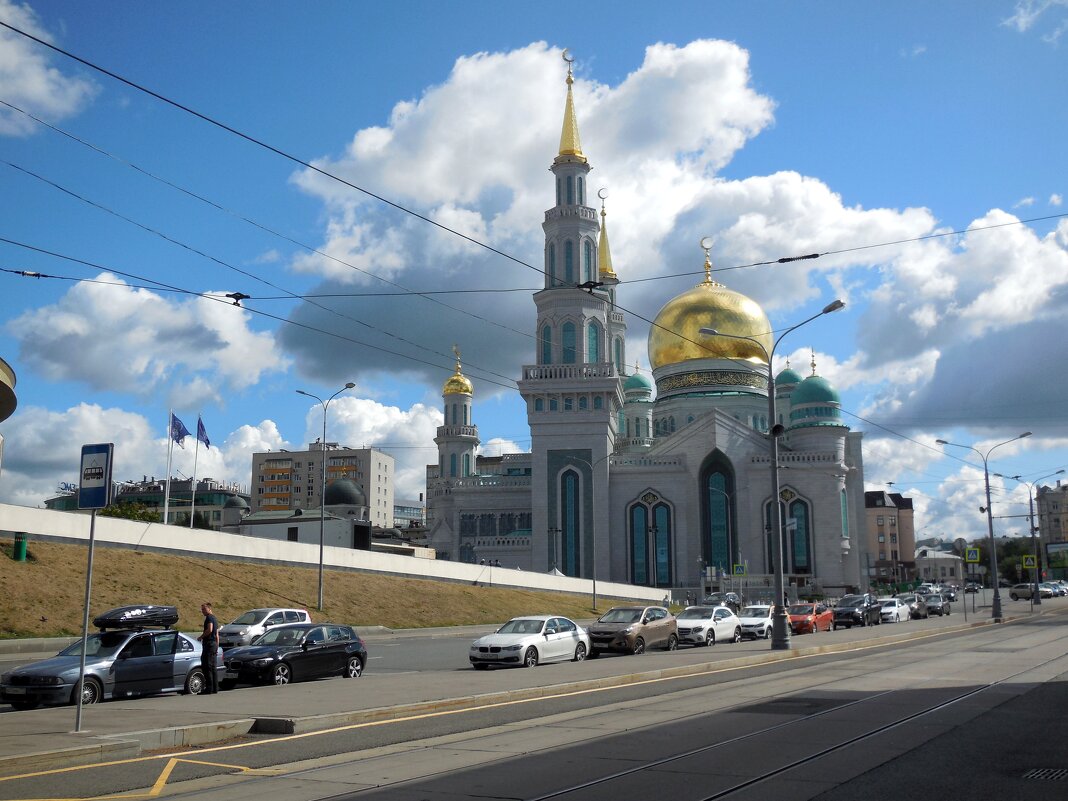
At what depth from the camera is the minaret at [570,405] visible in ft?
232

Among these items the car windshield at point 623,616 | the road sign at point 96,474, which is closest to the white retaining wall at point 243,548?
the car windshield at point 623,616

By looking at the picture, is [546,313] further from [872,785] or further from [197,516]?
[197,516]

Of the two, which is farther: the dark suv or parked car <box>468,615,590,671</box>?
the dark suv

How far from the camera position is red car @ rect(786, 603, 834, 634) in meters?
39.8

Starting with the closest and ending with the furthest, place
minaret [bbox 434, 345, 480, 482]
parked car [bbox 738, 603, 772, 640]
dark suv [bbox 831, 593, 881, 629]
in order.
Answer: parked car [bbox 738, 603, 772, 640] < dark suv [bbox 831, 593, 881, 629] < minaret [bbox 434, 345, 480, 482]

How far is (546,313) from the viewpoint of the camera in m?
72.2

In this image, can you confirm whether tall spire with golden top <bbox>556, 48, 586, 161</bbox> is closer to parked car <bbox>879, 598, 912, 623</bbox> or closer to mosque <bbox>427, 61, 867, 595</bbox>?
mosque <bbox>427, 61, 867, 595</bbox>

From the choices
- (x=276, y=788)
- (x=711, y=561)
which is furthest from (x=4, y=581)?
(x=711, y=561)

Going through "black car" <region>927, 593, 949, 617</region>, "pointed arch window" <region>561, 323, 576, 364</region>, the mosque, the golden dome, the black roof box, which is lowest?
"black car" <region>927, 593, 949, 617</region>

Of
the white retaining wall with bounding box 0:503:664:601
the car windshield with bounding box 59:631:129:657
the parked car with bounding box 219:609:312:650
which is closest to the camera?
the car windshield with bounding box 59:631:129:657

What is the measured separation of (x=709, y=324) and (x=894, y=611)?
125ft

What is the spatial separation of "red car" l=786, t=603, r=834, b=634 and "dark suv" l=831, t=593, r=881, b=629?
160 centimetres

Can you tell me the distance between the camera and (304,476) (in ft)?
539

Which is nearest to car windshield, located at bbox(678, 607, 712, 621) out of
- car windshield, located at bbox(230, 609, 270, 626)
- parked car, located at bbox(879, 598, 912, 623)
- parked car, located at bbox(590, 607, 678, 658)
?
parked car, located at bbox(590, 607, 678, 658)
